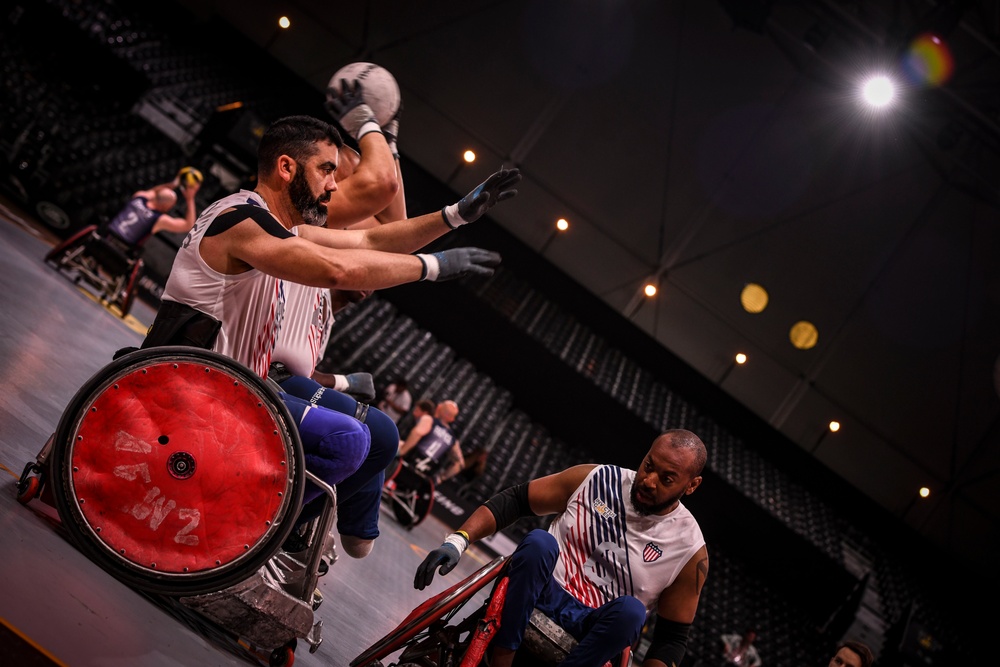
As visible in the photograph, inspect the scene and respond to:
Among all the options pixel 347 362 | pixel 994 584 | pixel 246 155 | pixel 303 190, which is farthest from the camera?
pixel 994 584

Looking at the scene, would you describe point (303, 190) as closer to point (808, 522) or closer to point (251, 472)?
point (251, 472)

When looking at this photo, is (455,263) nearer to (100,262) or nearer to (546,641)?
(546,641)

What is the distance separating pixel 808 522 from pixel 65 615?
13.5 m

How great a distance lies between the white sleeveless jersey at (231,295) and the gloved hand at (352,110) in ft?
2.18

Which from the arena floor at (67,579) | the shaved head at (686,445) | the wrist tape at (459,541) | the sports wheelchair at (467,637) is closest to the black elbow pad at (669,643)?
the sports wheelchair at (467,637)

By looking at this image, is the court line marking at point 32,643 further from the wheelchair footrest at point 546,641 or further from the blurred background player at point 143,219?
the blurred background player at point 143,219

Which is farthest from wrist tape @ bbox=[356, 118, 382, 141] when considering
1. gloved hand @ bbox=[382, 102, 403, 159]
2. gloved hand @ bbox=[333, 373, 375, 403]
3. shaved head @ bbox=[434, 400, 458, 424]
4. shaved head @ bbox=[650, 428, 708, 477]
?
shaved head @ bbox=[434, 400, 458, 424]

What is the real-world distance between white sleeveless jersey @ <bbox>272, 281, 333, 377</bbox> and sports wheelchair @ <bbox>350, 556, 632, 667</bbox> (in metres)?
0.95

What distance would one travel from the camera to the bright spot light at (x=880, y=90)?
1024cm

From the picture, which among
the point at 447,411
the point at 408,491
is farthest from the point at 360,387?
the point at 447,411

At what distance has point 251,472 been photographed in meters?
1.88

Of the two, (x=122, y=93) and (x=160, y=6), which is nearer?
(x=122, y=93)

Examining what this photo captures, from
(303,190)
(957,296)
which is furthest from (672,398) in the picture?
(303,190)

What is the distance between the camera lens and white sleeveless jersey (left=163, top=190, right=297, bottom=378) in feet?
6.88
